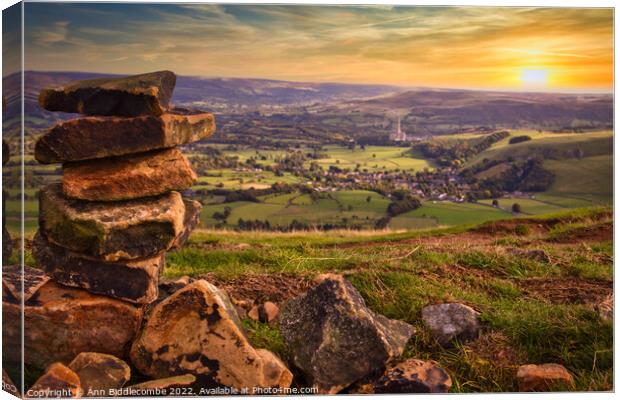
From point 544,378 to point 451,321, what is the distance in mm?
1622

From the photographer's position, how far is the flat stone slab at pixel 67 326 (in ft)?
34.4

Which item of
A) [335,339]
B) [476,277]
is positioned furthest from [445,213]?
[335,339]

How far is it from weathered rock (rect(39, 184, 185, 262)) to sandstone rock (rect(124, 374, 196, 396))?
1.83 meters

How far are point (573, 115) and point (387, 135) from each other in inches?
141

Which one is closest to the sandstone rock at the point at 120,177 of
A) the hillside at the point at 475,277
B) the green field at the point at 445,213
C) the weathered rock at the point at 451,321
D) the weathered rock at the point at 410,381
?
the hillside at the point at 475,277

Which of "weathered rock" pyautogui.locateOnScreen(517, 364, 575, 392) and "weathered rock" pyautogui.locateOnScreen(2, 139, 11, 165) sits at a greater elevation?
"weathered rock" pyautogui.locateOnScreen(2, 139, 11, 165)

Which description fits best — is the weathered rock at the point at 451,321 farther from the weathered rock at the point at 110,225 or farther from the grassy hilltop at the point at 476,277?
the weathered rock at the point at 110,225

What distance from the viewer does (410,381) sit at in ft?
33.8

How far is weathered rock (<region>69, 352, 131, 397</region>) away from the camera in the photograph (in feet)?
34.0

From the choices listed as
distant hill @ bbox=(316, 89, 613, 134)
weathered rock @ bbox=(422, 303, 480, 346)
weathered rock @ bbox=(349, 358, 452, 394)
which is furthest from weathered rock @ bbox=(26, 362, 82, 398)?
distant hill @ bbox=(316, 89, 613, 134)

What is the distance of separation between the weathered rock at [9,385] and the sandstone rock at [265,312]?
3693mm

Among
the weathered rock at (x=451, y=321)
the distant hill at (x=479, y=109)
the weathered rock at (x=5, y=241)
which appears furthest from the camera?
the distant hill at (x=479, y=109)

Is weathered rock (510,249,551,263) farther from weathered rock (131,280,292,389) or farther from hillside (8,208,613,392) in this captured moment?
weathered rock (131,280,292,389)

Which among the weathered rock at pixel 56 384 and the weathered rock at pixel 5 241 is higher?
the weathered rock at pixel 5 241
